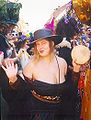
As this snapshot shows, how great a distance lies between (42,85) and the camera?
36.4 ft

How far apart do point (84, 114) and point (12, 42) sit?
1.00m

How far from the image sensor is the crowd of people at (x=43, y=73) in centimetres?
1107

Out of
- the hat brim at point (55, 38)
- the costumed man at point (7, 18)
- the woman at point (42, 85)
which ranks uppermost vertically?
the costumed man at point (7, 18)

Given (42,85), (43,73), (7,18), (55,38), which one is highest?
(7,18)

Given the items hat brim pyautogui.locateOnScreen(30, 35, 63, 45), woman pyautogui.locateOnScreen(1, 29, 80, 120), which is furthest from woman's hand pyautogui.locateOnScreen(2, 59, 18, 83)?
hat brim pyautogui.locateOnScreen(30, 35, 63, 45)

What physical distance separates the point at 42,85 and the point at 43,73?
120 millimetres

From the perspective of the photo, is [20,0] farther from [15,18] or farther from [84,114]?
[84,114]

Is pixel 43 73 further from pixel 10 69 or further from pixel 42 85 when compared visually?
pixel 10 69

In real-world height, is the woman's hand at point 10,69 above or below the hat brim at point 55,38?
below

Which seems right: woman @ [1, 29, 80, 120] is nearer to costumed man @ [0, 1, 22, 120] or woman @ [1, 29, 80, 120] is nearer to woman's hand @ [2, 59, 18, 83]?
woman's hand @ [2, 59, 18, 83]

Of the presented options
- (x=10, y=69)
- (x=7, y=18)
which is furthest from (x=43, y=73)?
(x=7, y=18)

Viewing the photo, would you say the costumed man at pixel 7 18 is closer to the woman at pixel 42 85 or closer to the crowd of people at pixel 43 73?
the crowd of people at pixel 43 73

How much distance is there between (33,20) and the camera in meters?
11.1

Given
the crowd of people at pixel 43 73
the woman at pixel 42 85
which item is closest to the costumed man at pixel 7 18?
the crowd of people at pixel 43 73
